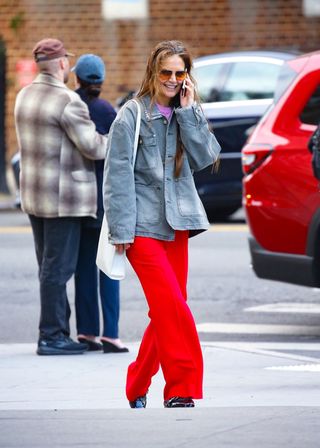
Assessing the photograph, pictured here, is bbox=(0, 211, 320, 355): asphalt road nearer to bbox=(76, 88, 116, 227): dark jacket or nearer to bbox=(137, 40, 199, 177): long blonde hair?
bbox=(76, 88, 116, 227): dark jacket

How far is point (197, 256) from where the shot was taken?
1353 cm

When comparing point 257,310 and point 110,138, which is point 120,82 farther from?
point 110,138

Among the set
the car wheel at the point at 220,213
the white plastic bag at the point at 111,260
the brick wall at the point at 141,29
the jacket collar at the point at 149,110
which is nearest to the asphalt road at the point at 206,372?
the white plastic bag at the point at 111,260

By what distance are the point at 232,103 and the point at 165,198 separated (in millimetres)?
9167

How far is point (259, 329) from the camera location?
9844 millimetres

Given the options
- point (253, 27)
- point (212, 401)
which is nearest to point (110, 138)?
point (212, 401)

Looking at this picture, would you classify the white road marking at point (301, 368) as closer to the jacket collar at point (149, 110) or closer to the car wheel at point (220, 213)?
the jacket collar at point (149, 110)

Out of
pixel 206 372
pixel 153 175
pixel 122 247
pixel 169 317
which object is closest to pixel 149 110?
pixel 153 175

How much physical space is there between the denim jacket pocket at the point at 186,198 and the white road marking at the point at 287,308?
405 cm

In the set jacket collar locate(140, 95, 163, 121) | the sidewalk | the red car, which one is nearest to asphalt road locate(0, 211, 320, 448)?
the sidewalk

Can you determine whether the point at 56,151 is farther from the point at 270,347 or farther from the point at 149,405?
the point at 149,405

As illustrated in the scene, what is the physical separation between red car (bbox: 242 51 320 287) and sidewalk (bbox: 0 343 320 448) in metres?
Answer: 0.84

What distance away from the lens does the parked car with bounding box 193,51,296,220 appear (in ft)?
50.6

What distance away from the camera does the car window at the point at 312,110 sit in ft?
31.4
